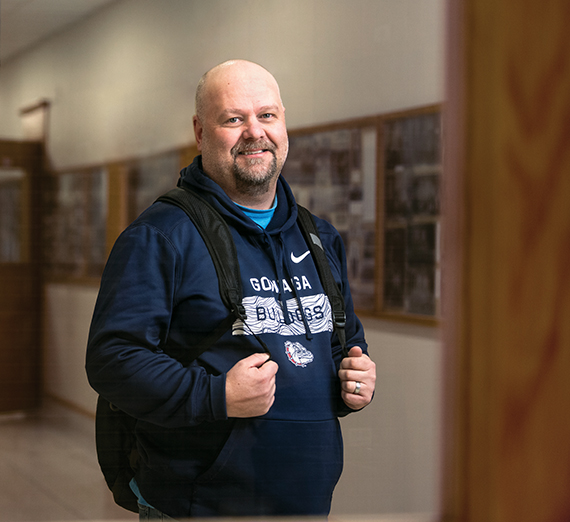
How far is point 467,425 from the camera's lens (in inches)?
18.4

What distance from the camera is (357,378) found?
0.65 meters

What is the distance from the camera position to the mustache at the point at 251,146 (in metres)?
0.69

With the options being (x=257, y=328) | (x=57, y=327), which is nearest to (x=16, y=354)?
(x=57, y=327)

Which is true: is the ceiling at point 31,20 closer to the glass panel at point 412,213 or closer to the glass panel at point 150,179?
the glass panel at point 150,179

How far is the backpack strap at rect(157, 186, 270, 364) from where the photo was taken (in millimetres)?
598

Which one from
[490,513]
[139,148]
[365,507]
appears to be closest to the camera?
[490,513]

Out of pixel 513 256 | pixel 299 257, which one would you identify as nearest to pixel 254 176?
pixel 299 257

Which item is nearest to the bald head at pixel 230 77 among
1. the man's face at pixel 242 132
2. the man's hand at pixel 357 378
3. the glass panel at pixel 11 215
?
the man's face at pixel 242 132

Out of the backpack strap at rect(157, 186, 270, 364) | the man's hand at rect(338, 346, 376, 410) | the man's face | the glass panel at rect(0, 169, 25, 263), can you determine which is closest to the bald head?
the man's face

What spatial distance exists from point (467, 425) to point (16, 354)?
45cm

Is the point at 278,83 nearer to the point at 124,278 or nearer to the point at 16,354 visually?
the point at 124,278

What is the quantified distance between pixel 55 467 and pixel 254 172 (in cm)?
43

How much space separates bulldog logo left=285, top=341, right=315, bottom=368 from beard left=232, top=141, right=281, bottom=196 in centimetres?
22

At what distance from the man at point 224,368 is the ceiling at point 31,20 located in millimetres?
164
